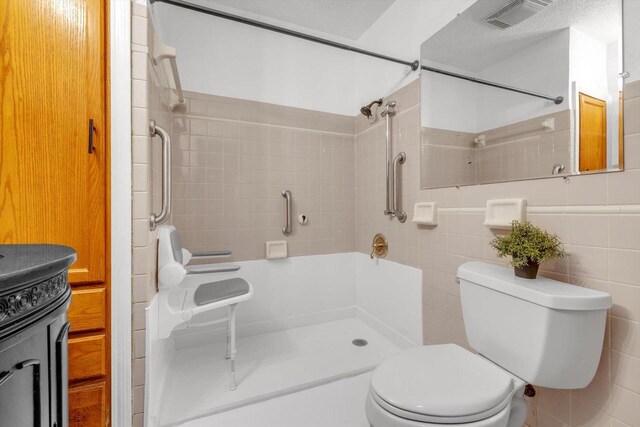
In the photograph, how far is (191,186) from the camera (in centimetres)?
195

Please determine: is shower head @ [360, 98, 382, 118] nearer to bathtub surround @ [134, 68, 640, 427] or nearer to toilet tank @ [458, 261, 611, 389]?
bathtub surround @ [134, 68, 640, 427]

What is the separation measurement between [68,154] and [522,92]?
181cm

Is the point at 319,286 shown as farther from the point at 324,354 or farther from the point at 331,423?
the point at 331,423

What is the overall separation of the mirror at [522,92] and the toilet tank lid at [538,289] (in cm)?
42

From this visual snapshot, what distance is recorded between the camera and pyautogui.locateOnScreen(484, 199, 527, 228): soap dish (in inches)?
45.6

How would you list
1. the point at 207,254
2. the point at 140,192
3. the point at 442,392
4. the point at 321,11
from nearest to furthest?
the point at 442,392 → the point at 140,192 → the point at 207,254 → the point at 321,11

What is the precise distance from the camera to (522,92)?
1217mm

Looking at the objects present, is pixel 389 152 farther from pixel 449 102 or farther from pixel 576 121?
pixel 576 121

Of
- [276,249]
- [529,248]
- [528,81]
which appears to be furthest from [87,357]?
[528,81]

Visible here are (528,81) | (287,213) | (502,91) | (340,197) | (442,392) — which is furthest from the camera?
(340,197)

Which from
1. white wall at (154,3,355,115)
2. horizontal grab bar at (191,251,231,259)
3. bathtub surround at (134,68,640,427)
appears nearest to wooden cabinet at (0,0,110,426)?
→ bathtub surround at (134,68,640,427)

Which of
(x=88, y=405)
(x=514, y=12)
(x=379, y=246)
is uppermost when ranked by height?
(x=514, y=12)

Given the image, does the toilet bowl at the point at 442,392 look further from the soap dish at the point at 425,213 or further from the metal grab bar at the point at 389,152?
the metal grab bar at the point at 389,152

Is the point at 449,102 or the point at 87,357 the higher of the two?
the point at 449,102
